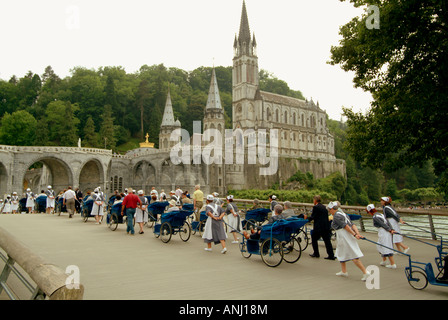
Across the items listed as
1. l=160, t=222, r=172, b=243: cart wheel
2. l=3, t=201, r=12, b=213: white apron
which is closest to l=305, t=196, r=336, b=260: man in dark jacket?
l=160, t=222, r=172, b=243: cart wheel

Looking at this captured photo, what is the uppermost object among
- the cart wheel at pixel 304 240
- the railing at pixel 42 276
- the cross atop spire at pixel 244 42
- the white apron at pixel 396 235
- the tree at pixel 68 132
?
the cross atop spire at pixel 244 42

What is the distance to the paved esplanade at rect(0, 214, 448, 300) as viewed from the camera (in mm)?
5777

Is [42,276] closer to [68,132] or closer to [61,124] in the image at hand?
[68,132]

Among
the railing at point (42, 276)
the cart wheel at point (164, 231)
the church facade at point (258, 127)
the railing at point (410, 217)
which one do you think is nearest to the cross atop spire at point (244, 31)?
the church facade at point (258, 127)

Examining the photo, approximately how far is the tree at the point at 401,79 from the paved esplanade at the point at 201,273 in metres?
3.61

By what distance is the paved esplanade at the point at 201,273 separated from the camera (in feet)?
19.0

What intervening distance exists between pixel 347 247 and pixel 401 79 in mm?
Answer: 6492

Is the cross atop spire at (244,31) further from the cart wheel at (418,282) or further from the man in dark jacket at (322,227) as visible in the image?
the cart wheel at (418,282)

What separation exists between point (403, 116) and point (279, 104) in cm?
6429

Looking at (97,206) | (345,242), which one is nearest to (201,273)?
(345,242)

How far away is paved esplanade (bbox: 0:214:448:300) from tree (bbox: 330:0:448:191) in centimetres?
361

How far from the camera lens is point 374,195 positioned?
69.1 metres

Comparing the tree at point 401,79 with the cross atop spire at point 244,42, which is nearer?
the tree at point 401,79
